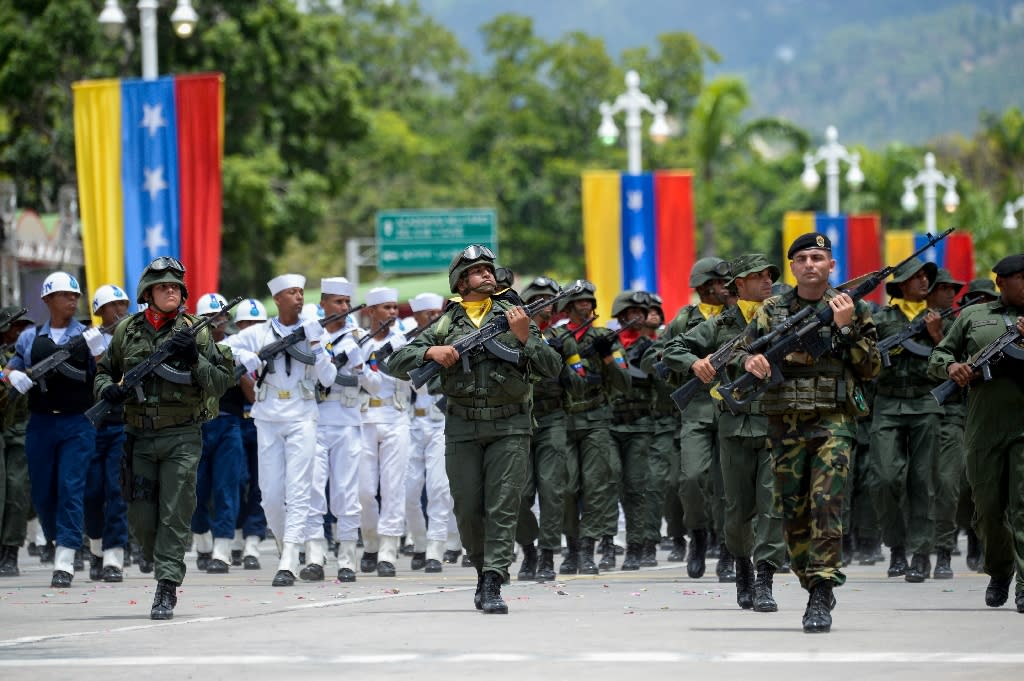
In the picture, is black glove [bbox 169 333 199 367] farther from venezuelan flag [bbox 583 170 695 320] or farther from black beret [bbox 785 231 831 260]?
venezuelan flag [bbox 583 170 695 320]

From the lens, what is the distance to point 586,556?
15.5 metres

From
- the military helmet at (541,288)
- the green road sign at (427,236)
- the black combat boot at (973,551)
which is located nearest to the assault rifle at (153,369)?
the military helmet at (541,288)

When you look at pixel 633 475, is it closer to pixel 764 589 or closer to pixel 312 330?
pixel 312 330

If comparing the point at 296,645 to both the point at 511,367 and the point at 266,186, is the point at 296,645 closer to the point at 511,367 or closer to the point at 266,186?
the point at 511,367

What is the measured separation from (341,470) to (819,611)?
567 cm

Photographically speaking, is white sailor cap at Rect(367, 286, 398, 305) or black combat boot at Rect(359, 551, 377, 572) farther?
white sailor cap at Rect(367, 286, 398, 305)

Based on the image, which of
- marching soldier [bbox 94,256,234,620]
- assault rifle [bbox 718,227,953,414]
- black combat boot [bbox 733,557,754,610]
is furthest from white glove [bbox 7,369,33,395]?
assault rifle [bbox 718,227,953,414]

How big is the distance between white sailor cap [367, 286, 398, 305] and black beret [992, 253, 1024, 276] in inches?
256

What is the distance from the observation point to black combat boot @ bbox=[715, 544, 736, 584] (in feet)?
46.5

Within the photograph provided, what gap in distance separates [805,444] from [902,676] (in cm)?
225

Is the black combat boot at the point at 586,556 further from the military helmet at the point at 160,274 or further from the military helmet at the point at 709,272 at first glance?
the military helmet at the point at 160,274

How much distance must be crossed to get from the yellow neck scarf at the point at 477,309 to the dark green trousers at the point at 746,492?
169 centimetres

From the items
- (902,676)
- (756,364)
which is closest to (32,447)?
(756,364)

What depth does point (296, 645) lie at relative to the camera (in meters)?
10.3
